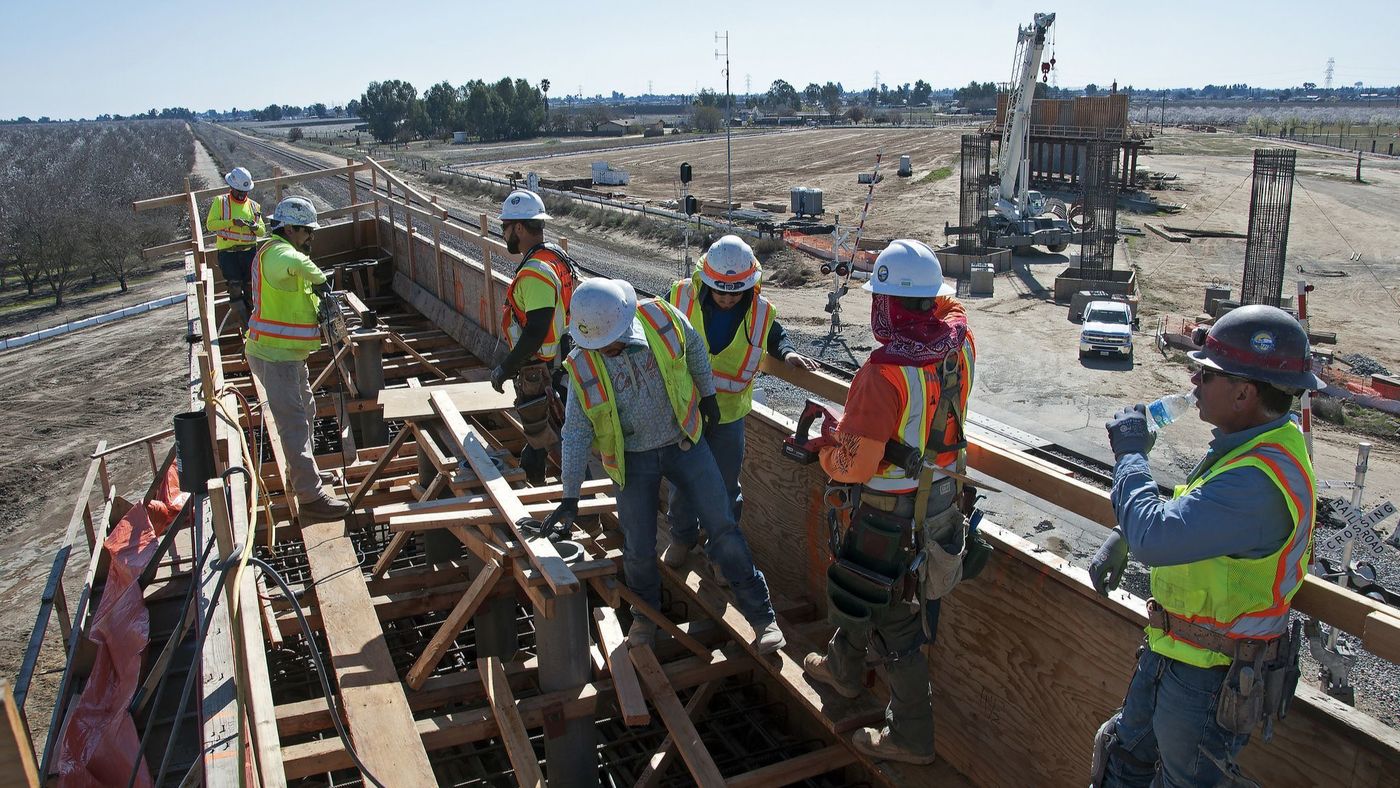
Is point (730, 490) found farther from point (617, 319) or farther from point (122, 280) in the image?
point (122, 280)

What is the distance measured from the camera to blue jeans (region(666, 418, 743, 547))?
561cm

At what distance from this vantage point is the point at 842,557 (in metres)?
4.21

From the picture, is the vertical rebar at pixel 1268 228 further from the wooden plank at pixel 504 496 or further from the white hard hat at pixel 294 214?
the wooden plank at pixel 504 496

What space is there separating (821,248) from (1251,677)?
35053 mm

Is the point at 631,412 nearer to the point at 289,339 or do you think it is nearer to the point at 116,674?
the point at 289,339

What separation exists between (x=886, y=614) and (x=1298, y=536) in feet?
5.42

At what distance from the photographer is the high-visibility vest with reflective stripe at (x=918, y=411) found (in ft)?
12.7

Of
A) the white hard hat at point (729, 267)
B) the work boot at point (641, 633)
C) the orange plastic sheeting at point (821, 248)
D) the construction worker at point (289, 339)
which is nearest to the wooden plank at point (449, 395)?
the construction worker at point (289, 339)

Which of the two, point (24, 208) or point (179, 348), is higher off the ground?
point (24, 208)

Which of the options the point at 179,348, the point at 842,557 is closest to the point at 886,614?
the point at 842,557

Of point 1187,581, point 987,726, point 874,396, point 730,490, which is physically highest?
point 874,396

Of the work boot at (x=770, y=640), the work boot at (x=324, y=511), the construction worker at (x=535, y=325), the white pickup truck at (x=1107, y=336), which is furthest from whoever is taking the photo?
the white pickup truck at (x=1107, y=336)

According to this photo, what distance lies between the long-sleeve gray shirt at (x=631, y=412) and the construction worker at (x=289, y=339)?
314 centimetres

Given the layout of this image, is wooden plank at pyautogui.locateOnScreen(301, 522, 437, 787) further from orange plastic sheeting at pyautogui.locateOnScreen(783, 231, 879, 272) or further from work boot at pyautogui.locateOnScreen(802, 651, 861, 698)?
orange plastic sheeting at pyautogui.locateOnScreen(783, 231, 879, 272)
